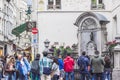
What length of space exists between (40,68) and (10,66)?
2391mm

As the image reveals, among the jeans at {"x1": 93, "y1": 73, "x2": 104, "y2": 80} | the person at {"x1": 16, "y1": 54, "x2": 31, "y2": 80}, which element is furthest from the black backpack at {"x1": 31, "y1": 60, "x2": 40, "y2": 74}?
the jeans at {"x1": 93, "y1": 73, "x2": 104, "y2": 80}

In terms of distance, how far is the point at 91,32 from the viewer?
41.3 meters

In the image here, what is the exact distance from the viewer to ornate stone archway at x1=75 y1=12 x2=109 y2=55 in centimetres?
4081

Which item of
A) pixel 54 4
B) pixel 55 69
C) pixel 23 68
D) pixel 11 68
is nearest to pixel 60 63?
pixel 55 69

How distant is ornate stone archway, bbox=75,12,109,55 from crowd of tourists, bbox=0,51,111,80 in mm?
13348

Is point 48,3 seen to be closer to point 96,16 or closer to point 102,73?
point 96,16

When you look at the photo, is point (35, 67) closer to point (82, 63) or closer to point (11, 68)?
point (11, 68)

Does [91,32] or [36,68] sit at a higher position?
[91,32]

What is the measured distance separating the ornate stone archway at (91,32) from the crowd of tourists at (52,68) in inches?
526

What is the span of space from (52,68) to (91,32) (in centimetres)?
1880

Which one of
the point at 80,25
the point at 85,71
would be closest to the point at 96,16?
the point at 80,25

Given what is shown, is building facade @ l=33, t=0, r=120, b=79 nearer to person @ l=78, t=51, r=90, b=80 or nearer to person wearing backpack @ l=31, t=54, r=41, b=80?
person @ l=78, t=51, r=90, b=80

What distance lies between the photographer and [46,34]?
1805 inches

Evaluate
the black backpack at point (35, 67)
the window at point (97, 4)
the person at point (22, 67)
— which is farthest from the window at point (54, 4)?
the black backpack at point (35, 67)
